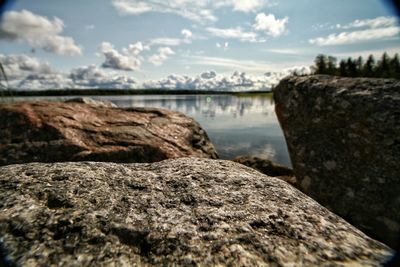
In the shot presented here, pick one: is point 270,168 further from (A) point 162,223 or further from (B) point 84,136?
(A) point 162,223

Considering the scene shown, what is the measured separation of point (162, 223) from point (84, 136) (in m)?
4.72

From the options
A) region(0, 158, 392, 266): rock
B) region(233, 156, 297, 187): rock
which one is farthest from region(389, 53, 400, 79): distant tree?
region(0, 158, 392, 266): rock

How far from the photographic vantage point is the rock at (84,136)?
19.1ft

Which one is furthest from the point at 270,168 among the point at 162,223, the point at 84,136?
the point at 162,223

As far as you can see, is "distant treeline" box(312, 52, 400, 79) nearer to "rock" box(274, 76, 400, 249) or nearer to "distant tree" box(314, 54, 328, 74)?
"distant tree" box(314, 54, 328, 74)

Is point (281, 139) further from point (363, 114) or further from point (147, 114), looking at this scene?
point (363, 114)

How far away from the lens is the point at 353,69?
83188 millimetres

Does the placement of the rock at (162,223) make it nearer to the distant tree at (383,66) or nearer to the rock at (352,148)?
the rock at (352,148)

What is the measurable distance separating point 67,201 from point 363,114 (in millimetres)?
4928

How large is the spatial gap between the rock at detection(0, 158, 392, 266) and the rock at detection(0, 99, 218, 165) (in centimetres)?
309

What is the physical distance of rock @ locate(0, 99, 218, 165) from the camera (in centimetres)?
583

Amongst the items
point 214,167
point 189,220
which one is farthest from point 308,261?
point 214,167

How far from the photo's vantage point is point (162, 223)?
2273 mm

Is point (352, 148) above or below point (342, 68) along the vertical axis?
below
